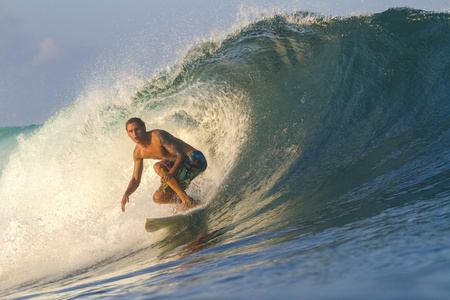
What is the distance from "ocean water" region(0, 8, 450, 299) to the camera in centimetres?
182

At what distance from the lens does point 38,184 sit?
7137mm

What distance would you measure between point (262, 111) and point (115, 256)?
3516 mm

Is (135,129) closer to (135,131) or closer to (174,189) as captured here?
(135,131)

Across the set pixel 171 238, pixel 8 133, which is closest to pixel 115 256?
pixel 171 238

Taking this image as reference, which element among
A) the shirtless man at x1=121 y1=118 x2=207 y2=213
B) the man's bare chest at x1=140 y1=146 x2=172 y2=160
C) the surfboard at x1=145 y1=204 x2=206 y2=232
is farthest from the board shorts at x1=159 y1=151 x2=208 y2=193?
the surfboard at x1=145 y1=204 x2=206 y2=232

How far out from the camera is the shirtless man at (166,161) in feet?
15.2

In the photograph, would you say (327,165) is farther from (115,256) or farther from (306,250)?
(306,250)

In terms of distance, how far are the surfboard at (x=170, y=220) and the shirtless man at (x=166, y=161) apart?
90 mm

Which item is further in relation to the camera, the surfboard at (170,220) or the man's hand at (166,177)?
the surfboard at (170,220)

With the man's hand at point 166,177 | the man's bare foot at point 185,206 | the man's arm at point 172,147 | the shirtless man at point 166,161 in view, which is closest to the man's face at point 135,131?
the shirtless man at point 166,161

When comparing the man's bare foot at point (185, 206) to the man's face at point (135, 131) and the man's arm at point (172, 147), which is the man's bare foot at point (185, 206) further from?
the man's face at point (135, 131)

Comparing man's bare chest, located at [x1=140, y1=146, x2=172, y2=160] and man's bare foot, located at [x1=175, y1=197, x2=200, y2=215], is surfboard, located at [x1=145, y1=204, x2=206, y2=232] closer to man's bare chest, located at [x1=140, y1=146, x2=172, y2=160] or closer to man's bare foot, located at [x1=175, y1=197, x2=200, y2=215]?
man's bare foot, located at [x1=175, y1=197, x2=200, y2=215]

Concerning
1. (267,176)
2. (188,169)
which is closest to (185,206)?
(188,169)

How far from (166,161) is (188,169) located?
0.27 meters
